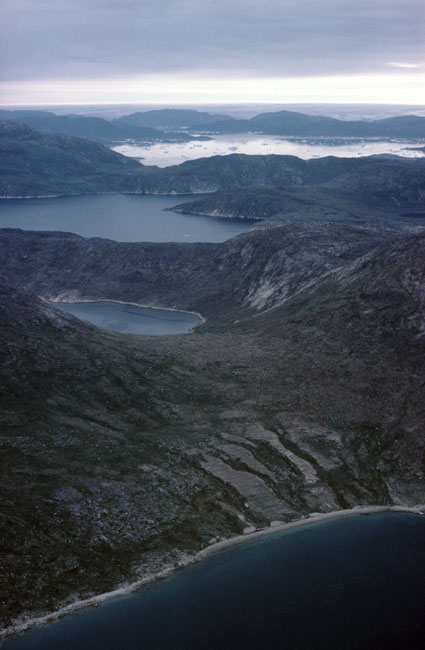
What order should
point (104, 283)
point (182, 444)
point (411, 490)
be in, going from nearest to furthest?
point (411, 490)
point (182, 444)
point (104, 283)

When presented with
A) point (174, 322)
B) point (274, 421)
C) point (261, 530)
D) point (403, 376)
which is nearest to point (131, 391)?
point (274, 421)

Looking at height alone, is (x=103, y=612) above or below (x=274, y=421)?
below

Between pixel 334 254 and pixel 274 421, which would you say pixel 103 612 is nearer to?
pixel 274 421

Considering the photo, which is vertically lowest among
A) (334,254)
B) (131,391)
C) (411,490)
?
(411,490)

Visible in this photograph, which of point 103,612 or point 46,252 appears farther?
point 46,252

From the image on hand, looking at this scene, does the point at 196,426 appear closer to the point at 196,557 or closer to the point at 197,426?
the point at 197,426

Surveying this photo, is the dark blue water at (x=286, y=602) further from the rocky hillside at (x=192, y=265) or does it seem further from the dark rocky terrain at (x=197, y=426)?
the rocky hillside at (x=192, y=265)

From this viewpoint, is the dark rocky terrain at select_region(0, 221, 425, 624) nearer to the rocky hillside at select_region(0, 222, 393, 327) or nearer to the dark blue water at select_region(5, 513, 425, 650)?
the dark blue water at select_region(5, 513, 425, 650)

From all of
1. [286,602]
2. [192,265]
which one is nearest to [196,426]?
[286,602]
